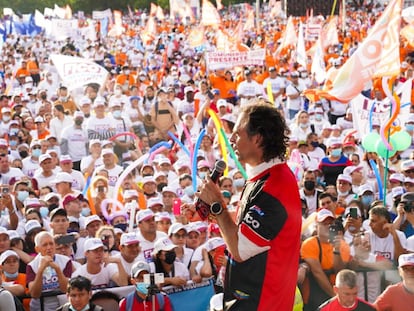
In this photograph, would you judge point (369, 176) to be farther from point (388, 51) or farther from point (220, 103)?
point (220, 103)

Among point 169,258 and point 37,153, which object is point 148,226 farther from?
point 37,153

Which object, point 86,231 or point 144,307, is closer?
point 144,307

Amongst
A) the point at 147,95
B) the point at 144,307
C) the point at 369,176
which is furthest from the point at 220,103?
the point at 144,307

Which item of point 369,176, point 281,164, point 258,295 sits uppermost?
point 281,164

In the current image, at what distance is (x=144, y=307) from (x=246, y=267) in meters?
2.97

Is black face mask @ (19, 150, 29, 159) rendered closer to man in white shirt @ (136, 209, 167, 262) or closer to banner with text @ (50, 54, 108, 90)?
banner with text @ (50, 54, 108, 90)

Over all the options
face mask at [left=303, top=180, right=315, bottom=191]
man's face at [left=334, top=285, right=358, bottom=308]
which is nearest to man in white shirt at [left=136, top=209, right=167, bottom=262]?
man's face at [left=334, top=285, right=358, bottom=308]

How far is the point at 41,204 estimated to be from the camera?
347 inches

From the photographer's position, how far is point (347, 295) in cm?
606

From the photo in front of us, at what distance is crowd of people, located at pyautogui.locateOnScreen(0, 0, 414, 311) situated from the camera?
3.37 m

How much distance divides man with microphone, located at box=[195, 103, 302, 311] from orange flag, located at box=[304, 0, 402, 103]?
6.89m

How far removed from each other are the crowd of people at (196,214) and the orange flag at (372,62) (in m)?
0.94

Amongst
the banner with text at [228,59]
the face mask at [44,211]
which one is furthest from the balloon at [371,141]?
the banner with text at [228,59]

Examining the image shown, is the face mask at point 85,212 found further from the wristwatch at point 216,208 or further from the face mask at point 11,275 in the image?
the wristwatch at point 216,208
